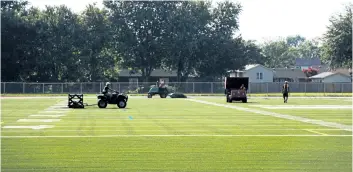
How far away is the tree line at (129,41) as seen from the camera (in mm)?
84188

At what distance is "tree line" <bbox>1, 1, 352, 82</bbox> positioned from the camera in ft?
276

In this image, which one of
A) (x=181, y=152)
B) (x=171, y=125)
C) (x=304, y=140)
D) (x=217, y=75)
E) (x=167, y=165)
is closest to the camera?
(x=167, y=165)

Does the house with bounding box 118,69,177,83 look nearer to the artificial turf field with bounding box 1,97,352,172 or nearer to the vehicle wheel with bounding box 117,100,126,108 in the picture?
the vehicle wheel with bounding box 117,100,126,108

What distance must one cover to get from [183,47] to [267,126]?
225ft

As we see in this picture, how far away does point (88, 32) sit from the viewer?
90.2 metres

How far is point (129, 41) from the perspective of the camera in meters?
92.1

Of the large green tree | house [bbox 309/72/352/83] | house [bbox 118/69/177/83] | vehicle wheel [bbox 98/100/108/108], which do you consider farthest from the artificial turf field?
house [bbox 309/72/352/83]

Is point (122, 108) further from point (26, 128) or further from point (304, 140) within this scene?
point (304, 140)

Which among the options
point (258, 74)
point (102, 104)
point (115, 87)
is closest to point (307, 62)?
point (258, 74)

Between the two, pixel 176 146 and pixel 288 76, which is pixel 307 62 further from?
pixel 176 146

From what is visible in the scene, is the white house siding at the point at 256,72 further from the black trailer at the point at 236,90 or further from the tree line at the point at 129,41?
the black trailer at the point at 236,90

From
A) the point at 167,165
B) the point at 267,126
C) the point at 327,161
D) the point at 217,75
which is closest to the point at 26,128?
the point at 267,126

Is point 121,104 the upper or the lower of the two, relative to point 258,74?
lower

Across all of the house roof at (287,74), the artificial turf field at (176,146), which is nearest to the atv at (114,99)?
the artificial turf field at (176,146)
